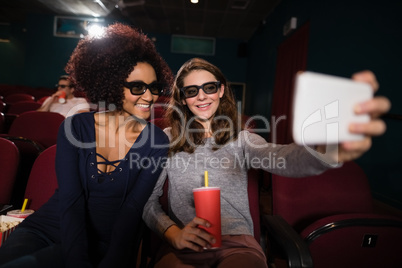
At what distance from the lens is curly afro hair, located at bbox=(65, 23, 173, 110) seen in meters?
1.51

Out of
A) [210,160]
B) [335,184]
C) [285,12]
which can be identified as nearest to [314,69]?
[285,12]

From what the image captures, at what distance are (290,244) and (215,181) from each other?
46 cm

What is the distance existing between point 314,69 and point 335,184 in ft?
11.5

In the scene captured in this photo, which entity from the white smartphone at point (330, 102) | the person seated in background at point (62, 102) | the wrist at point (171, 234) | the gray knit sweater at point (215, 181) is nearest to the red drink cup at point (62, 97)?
the person seated in background at point (62, 102)

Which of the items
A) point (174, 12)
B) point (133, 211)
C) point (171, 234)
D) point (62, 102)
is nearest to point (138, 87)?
point (133, 211)

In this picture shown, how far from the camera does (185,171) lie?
145 centimetres

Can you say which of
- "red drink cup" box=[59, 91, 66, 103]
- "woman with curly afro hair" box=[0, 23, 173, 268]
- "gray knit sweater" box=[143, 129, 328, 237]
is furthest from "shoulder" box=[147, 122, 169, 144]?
"red drink cup" box=[59, 91, 66, 103]

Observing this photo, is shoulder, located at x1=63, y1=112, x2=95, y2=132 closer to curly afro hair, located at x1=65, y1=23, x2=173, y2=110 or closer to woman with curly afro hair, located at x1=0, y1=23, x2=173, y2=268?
woman with curly afro hair, located at x1=0, y1=23, x2=173, y2=268

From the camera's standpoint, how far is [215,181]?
4.60 feet

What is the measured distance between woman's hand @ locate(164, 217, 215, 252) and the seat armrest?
28 cm

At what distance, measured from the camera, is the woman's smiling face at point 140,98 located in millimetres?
1458

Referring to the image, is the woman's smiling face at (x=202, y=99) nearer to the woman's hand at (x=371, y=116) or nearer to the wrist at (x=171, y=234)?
the wrist at (x=171, y=234)

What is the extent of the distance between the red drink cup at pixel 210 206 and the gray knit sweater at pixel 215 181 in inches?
9.7

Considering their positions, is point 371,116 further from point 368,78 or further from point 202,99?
point 202,99
